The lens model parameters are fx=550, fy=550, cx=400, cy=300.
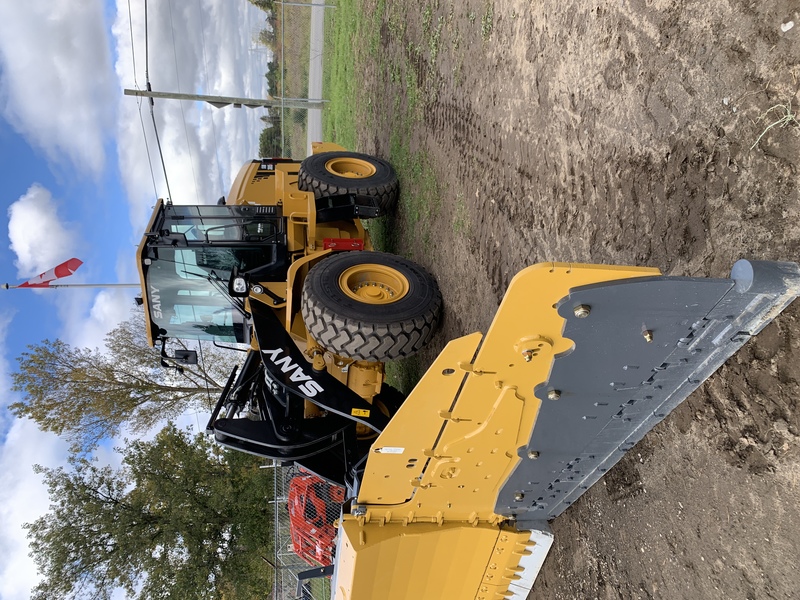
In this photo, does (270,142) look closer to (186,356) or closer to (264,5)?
(264,5)

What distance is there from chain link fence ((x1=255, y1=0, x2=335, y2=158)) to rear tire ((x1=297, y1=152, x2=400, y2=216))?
23.5 feet

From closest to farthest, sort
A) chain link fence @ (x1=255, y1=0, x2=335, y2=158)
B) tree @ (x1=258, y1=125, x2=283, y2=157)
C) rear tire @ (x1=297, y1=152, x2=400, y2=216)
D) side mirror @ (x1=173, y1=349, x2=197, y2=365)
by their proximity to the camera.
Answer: side mirror @ (x1=173, y1=349, x2=197, y2=365) → rear tire @ (x1=297, y1=152, x2=400, y2=216) → chain link fence @ (x1=255, y1=0, x2=335, y2=158) → tree @ (x1=258, y1=125, x2=283, y2=157)

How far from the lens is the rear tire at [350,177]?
6.40m

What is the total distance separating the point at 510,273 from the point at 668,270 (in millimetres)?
1602

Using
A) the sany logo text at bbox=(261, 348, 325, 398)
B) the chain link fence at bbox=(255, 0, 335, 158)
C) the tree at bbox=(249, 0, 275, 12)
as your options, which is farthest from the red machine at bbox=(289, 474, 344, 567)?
the tree at bbox=(249, 0, 275, 12)

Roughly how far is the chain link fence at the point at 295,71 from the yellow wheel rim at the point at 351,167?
710cm

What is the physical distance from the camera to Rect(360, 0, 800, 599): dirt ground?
88.7 inches

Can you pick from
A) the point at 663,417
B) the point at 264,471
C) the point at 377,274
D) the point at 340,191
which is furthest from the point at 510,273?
the point at 264,471

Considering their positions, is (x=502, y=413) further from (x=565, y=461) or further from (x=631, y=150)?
(x=631, y=150)

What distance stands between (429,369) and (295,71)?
49.3 feet

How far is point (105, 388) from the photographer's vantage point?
1421 centimetres

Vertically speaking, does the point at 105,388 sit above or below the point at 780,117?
below

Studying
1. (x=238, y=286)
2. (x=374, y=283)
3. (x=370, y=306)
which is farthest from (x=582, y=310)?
(x=238, y=286)

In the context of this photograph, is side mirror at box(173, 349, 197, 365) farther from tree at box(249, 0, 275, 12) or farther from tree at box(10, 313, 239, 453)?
tree at box(249, 0, 275, 12)
